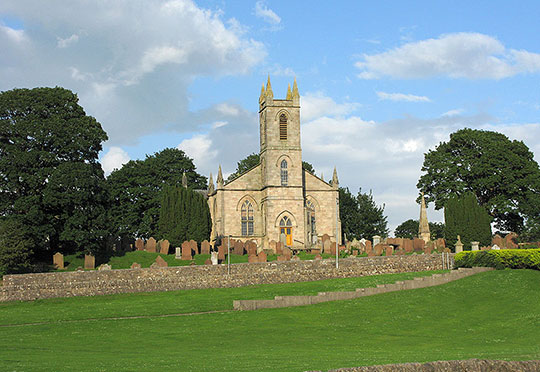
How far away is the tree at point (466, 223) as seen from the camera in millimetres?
56781

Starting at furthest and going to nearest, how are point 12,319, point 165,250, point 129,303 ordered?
point 165,250, point 129,303, point 12,319

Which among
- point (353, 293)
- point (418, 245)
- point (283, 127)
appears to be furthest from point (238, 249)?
point (353, 293)

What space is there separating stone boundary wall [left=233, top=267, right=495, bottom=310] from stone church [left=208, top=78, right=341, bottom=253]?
86.0 ft

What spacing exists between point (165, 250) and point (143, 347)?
Result: 105 feet

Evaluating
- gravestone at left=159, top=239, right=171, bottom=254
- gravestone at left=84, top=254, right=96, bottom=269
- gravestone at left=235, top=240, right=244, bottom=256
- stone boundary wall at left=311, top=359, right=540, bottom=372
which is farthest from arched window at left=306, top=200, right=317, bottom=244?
stone boundary wall at left=311, top=359, right=540, bottom=372

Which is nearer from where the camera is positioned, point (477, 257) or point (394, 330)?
point (394, 330)

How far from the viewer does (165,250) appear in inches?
2030

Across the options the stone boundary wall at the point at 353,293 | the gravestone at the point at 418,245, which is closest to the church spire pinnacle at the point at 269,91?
the gravestone at the point at 418,245

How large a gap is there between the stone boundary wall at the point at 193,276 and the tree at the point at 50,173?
22.6 ft

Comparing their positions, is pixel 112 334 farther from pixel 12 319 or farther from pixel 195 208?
pixel 195 208

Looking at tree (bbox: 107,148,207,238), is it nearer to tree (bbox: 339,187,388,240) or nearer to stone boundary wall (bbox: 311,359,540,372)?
tree (bbox: 339,187,388,240)

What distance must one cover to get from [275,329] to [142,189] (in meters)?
52.2

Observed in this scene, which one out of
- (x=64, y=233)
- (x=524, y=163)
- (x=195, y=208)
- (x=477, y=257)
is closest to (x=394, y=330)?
(x=477, y=257)

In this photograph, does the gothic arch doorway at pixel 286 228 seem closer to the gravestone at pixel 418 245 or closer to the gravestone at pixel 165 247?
the gravestone at pixel 418 245
